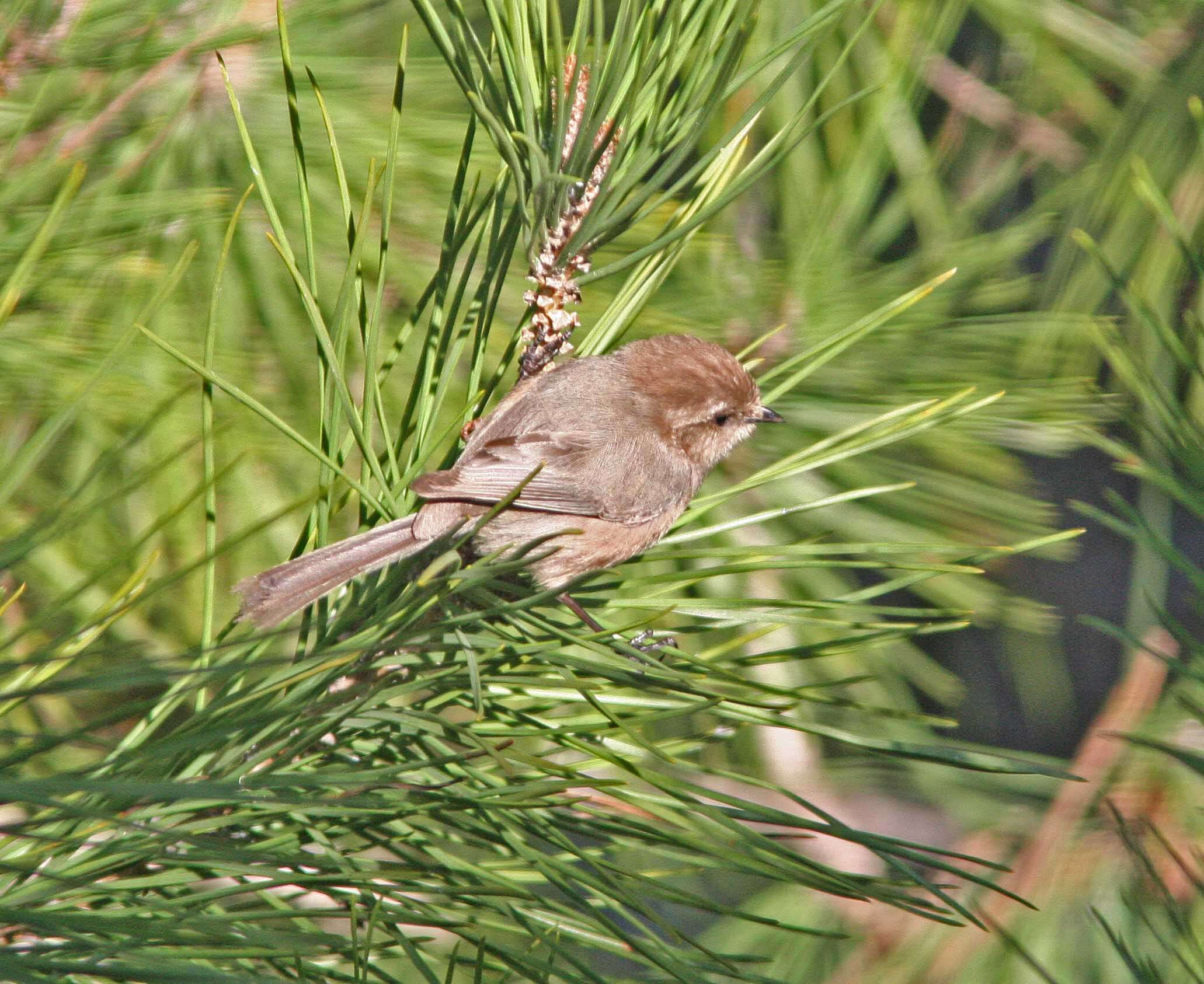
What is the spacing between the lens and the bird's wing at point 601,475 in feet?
5.67

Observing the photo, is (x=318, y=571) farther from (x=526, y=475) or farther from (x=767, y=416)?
(x=767, y=416)

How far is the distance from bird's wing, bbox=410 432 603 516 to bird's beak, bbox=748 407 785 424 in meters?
0.31

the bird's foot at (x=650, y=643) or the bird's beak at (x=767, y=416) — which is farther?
the bird's beak at (x=767, y=416)

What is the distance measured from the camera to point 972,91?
5.32 feet

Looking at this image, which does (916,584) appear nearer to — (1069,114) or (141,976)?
(1069,114)

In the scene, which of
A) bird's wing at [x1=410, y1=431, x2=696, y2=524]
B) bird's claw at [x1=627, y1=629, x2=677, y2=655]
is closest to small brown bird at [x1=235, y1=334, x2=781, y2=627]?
bird's wing at [x1=410, y1=431, x2=696, y2=524]

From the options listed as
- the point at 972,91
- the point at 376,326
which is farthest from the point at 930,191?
the point at 376,326

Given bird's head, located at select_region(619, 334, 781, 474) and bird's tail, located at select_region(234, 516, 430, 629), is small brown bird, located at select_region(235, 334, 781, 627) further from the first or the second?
bird's tail, located at select_region(234, 516, 430, 629)

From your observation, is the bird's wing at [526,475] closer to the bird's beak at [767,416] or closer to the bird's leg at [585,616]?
the bird's leg at [585,616]

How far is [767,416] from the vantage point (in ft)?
5.57

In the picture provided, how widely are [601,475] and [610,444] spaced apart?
7 centimetres

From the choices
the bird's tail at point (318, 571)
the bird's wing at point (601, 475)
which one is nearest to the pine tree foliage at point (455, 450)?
the bird's tail at point (318, 571)

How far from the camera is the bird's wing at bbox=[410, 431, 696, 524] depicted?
173cm

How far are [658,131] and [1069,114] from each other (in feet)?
2.75
